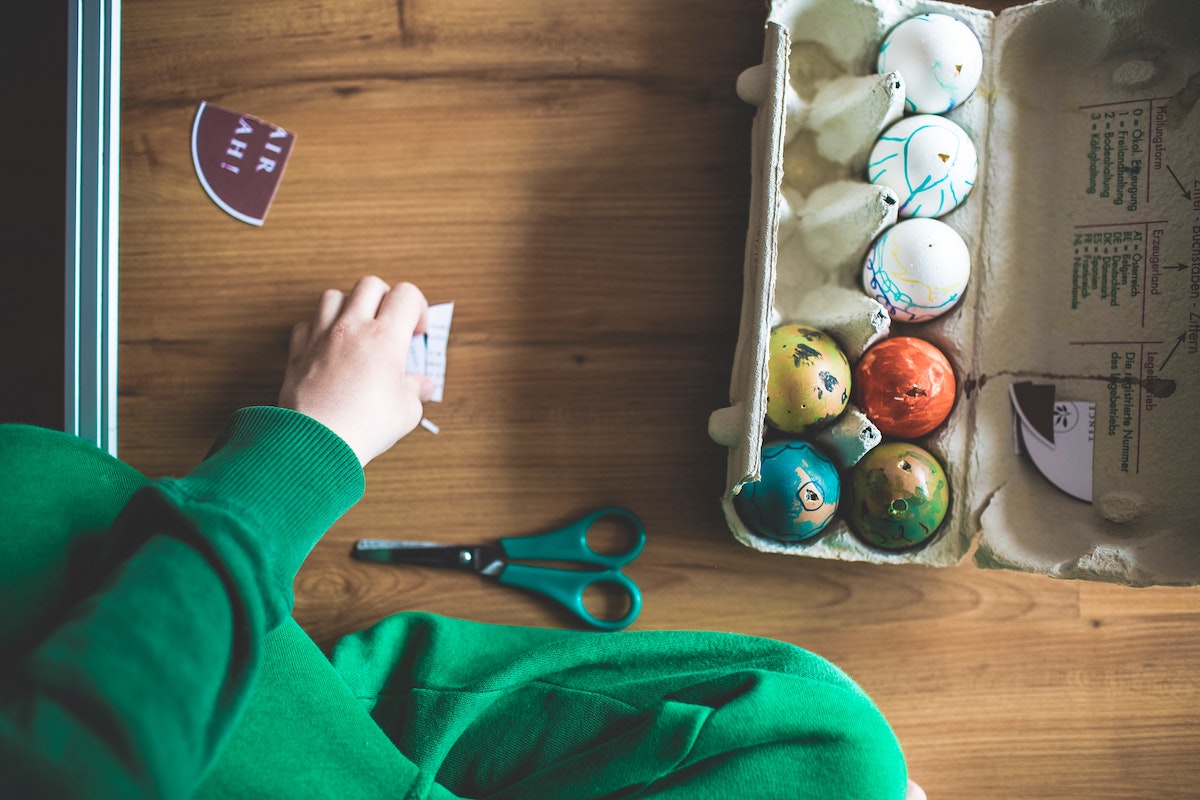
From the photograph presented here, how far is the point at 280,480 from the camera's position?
1.69ft

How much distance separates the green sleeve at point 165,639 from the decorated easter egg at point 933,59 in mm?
573

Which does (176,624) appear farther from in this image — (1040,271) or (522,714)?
(1040,271)

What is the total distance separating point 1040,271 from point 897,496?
0.83 ft

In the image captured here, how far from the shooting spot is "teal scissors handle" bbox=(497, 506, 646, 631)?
720mm

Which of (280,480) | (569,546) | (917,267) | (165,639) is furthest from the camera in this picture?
(569,546)

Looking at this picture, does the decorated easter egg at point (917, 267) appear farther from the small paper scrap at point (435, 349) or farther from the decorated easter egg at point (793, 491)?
the small paper scrap at point (435, 349)

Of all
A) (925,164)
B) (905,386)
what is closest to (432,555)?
(905,386)

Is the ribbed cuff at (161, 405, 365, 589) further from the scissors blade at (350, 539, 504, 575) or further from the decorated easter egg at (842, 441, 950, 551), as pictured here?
the decorated easter egg at (842, 441, 950, 551)

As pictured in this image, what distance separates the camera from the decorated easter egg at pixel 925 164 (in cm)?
63

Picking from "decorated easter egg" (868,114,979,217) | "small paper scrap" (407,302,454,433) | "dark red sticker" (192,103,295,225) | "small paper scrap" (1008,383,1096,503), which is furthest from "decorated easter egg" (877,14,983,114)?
"dark red sticker" (192,103,295,225)

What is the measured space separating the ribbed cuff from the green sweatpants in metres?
0.13

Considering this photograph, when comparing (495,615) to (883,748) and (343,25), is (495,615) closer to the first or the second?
(883,748)

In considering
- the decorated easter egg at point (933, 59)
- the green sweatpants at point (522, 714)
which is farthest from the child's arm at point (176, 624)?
the decorated easter egg at point (933, 59)

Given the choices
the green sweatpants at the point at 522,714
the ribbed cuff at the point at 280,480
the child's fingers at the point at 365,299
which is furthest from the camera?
the child's fingers at the point at 365,299
